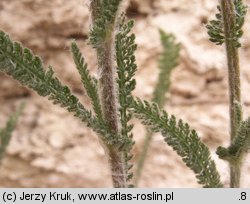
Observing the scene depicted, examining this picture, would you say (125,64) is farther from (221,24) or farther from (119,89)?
(221,24)

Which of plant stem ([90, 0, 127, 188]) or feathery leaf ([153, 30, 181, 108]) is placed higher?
feathery leaf ([153, 30, 181, 108])

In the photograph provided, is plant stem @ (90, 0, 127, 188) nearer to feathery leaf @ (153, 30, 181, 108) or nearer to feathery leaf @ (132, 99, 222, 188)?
feathery leaf @ (132, 99, 222, 188)

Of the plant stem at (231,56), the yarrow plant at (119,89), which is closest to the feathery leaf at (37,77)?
the yarrow plant at (119,89)

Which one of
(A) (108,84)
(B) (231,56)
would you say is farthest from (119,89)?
(B) (231,56)

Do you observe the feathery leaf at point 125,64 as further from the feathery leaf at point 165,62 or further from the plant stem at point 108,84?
the feathery leaf at point 165,62

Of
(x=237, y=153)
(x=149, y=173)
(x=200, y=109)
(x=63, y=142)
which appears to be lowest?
(x=237, y=153)

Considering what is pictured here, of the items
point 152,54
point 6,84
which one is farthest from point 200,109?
point 6,84

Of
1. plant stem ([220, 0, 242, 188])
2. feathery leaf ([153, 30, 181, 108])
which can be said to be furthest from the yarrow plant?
feathery leaf ([153, 30, 181, 108])

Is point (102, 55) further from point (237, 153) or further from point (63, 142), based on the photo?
point (63, 142)
